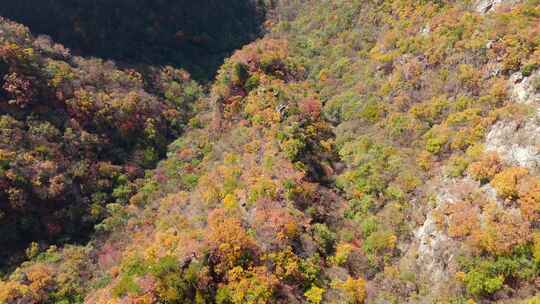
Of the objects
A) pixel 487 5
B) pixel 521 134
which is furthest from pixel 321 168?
pixel 487 5

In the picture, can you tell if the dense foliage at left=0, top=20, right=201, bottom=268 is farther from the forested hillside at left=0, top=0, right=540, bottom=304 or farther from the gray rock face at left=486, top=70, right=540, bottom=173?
the gray rock face at left=486, top=70, right=540, bottom=173

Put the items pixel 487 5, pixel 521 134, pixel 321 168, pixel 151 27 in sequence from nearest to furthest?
pixel 521 134, pixel 321 168, pixel 487 5, pixel 151 27

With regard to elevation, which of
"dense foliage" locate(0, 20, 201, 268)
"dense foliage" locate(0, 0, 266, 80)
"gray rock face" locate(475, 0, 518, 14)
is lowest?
"dense foliage" locate(0, 20, 201, 268)

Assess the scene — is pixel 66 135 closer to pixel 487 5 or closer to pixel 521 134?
pixel 521 134

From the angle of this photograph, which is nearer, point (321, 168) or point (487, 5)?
point (321, 168)

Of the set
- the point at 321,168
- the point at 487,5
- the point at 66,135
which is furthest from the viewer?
the point at 66,135

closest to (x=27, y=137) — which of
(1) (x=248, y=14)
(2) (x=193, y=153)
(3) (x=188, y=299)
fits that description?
(2) (x=193, y=153)

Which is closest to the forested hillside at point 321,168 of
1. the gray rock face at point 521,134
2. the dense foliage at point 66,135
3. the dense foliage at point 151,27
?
the gray rock face at point 521,134

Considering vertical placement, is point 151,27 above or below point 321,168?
above

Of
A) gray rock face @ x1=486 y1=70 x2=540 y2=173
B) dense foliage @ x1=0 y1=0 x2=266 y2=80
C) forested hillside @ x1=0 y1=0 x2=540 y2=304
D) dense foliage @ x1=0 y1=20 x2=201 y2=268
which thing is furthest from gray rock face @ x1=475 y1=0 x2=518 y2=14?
dense foliage @ x1=0 y1=0 x2=266 y2=80

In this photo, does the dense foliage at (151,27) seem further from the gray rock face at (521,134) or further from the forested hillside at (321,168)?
the gray rock face at (521,134)
